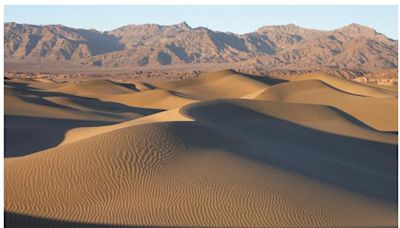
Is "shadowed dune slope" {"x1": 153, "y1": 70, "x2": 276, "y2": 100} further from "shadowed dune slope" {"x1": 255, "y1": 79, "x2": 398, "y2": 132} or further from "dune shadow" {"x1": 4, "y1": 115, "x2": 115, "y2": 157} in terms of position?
"dune shadow" {"x1": 4, "y1": 115, "x2": 115, "y2": 157}

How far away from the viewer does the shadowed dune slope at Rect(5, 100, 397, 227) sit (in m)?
10.5

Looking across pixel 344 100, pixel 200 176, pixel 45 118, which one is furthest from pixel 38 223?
pixel 344 100

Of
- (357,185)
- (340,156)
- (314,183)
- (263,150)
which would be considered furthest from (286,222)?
(340,156)

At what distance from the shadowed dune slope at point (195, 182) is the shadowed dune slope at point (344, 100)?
15433mm

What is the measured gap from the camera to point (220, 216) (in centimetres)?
1034

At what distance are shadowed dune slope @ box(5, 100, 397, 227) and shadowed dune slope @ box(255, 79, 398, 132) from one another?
50.6 ft

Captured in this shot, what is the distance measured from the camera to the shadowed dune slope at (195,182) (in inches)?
412

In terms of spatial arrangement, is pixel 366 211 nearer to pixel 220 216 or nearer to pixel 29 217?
pixel 220 216

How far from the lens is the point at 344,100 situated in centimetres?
4059

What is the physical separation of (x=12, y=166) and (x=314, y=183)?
7734mm

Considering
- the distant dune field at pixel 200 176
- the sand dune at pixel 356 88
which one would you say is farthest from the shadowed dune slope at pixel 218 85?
the distant dune field at pixel 200 176

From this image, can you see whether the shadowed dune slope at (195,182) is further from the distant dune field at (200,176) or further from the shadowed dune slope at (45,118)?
the shadowed dune slope at (45,118)

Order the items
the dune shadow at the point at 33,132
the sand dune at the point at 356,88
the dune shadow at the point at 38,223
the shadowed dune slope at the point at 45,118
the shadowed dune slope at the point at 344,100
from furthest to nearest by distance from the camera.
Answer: the sand dune at the point at 356,88 < the shadowed dune slope at the point at 344,100 < the shadowed dune slope at the point at 45,118 < the dune shadow at the point at 33,132 < the dune shadow at the point at 38,223

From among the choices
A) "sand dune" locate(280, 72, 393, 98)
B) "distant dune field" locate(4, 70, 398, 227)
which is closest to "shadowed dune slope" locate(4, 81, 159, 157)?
"distant dune field" locate(4, 70, 398, 227)
